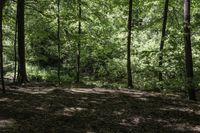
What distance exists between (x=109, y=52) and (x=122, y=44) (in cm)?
132

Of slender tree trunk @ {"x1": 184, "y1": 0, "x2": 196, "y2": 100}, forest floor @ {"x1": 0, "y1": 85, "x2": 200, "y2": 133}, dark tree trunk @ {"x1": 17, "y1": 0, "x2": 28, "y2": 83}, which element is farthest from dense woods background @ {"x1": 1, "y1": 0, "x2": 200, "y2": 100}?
forest floor @ {"x1": 0, "y1": 85, "x2": 200, "y2": 133}

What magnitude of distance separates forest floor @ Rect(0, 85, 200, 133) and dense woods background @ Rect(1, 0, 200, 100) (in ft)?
12.2

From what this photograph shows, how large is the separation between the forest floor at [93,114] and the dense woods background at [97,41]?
3.71m

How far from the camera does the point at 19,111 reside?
1088cm

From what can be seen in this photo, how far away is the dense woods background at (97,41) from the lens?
19.6 meters

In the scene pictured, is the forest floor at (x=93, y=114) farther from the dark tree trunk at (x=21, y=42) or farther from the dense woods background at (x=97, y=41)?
the dark tree trunk at (x=21, y=42)

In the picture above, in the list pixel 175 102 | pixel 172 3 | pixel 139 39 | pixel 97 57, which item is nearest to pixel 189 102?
pixel 175 102

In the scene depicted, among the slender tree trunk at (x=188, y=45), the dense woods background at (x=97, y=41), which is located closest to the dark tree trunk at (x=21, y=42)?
the dense woods background at (x=97, y=41)

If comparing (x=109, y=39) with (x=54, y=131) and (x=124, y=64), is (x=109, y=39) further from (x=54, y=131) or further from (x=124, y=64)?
(x=54, y=131)

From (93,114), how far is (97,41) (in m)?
17.1

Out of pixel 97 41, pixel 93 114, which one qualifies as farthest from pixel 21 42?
pixel 93 114

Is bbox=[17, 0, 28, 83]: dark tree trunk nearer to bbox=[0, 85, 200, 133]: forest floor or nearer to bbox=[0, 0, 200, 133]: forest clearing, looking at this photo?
bbox=[0, 0, 200, 133]: forest clearing

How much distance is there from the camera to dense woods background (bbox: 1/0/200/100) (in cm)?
1958

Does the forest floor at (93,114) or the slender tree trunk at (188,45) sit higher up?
the slender tree trunk at (188,45)
